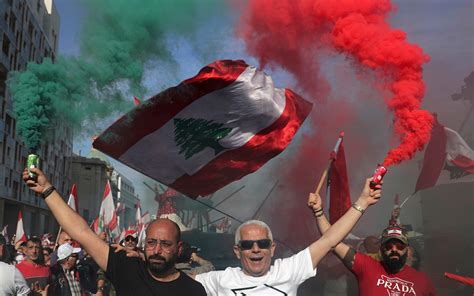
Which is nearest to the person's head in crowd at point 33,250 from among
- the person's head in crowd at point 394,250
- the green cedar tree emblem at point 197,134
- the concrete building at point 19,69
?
the green cedar tree emblem at point 197,134

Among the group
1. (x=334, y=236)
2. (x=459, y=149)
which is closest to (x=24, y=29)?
(x=459, y=149)

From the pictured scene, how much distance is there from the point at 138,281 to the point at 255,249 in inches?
27.9

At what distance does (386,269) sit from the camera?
3824mm

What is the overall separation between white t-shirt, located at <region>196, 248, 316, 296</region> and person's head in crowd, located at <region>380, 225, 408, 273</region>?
0.81m

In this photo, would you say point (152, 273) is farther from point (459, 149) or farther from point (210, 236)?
point (210, 236)

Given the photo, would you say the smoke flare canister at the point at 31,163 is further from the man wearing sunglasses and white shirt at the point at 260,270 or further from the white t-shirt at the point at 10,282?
the white t-shirt at the point at 10,282

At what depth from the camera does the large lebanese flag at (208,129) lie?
20.2 feet

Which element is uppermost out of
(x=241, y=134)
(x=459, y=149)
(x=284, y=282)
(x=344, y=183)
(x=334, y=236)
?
(x=459, y=149)

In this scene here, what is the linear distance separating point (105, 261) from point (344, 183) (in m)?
3.72

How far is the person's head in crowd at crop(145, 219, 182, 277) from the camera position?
2.98 m

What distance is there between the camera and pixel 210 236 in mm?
21797

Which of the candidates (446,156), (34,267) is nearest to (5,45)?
(446,156)

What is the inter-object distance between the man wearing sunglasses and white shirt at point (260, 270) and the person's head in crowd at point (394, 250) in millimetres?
653

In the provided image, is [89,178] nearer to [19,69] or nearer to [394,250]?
[19,69]
